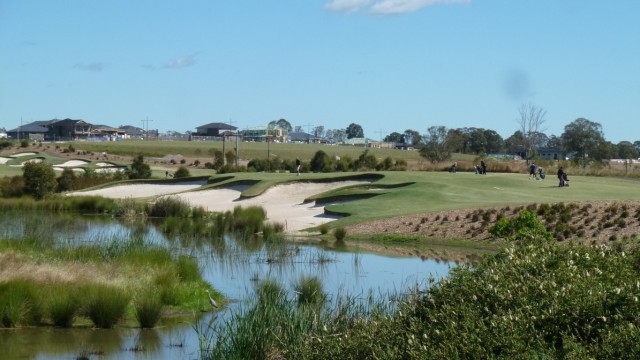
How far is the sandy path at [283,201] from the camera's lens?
156ft

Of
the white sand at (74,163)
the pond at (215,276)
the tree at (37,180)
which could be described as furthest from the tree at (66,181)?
the white sand at (74,163)

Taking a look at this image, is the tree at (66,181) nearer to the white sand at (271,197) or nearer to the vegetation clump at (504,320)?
the white sand at (271,197)

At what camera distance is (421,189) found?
52.8 metres

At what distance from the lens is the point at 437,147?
108 m

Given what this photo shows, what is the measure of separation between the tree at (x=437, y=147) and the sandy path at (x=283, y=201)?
4461 centimetres

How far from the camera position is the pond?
18000 millimetres

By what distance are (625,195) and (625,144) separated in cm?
12300

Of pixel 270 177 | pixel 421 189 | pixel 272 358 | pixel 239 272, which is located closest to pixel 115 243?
pixel 239 272

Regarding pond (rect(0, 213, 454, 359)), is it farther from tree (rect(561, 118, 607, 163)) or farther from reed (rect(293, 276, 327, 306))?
tree (rect(561, 118, 607, 163))

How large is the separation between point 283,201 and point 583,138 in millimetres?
87816

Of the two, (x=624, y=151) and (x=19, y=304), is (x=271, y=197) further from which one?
(x=624, y=151)

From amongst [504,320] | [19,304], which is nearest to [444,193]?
[19,304]

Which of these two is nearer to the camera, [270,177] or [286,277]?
[286,277]

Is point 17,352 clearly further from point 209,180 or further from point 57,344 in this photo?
point 209,180
